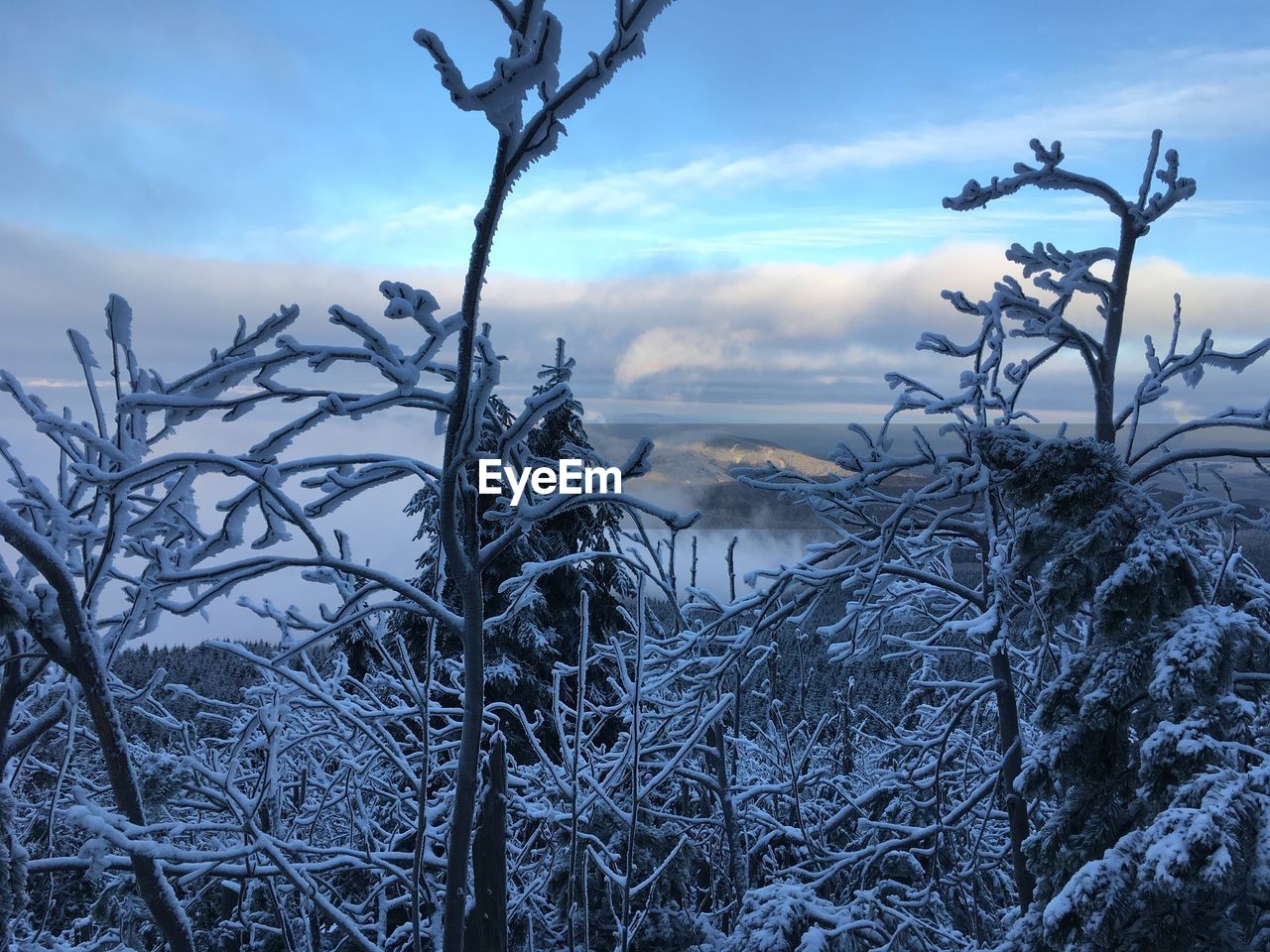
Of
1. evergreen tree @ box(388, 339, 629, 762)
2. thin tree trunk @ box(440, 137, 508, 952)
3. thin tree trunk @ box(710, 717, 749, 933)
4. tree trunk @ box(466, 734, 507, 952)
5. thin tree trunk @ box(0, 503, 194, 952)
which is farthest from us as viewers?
evergreen tree @ box(388, 339, 629, 762)

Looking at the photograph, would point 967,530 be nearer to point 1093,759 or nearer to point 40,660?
point 1093,759

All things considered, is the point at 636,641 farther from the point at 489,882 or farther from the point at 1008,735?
the point at 1008,735

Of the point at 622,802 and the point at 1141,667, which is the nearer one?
the point at 1141,667

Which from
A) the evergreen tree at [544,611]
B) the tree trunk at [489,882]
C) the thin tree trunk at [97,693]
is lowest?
the evergreen tree at [544,611]

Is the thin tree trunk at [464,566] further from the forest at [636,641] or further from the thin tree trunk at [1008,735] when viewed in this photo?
the thin tree trunk at [1008,735]

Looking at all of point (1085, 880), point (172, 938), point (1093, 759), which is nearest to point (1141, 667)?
point (1093, 759)

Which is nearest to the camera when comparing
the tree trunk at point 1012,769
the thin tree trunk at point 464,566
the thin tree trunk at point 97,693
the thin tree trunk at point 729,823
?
the thin tree trunk at point 97,693

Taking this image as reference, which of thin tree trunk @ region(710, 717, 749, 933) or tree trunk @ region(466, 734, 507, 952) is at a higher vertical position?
tree trunk @ region(466, 734, 507, 952)

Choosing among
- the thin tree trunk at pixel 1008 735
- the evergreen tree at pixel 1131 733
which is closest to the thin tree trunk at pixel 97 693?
the evergreen tree at pixel 1131 733

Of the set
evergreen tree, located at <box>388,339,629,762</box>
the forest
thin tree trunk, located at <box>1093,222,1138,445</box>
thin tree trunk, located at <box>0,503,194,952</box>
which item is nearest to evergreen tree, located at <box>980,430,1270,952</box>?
the forest

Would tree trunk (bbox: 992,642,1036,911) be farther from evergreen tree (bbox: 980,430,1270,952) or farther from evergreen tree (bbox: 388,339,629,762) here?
evergreen tree (bbox: 388,339,629,762)

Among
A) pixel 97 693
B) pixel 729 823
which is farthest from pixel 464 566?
pixel 729 823
